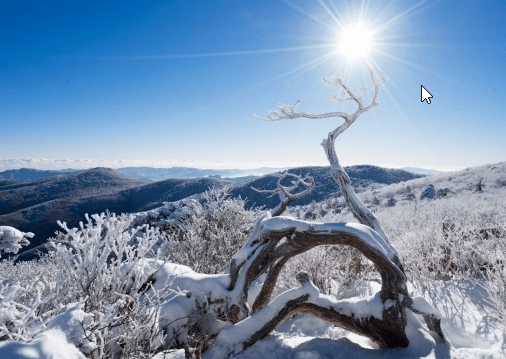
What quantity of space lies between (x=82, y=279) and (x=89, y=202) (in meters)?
95.5

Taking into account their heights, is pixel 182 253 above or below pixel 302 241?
below

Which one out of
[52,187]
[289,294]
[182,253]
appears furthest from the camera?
[52,187]

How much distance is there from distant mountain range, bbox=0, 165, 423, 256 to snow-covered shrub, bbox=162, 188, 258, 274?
31786mm

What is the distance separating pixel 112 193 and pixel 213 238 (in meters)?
98.5

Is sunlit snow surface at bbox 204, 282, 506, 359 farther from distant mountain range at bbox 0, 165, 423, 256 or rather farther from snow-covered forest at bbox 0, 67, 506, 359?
distant mountain range at bbox 0, 165, 423, 256

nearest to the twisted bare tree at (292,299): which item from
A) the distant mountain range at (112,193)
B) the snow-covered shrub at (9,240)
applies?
the snow-covered shrub at (9,240)

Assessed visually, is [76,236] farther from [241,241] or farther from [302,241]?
[241,241]

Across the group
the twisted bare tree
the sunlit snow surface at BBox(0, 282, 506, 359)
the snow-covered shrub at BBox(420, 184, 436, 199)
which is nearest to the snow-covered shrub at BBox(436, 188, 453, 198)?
the snow-covered shrub at BBox(420, 184, 436, 199)

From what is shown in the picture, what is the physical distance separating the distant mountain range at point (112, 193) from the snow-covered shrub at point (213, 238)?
1251 inches

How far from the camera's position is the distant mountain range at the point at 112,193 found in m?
57.8

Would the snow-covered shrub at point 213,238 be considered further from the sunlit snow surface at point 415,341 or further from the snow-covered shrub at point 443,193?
the snow-covered shrub at point 443,193

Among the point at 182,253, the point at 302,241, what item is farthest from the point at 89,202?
the point at 302,241

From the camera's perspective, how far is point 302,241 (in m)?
3.01

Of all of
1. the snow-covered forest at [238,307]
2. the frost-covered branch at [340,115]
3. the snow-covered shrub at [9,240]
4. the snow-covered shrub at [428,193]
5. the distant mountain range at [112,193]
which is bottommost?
the distant mountain range at [112,193]
